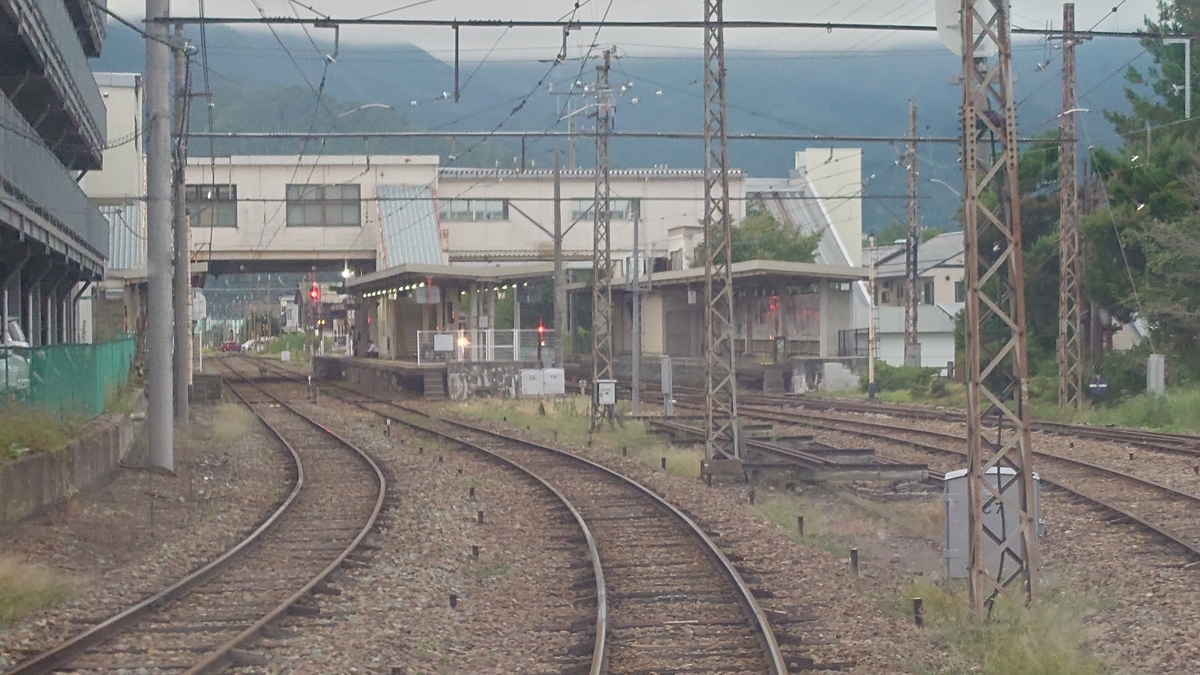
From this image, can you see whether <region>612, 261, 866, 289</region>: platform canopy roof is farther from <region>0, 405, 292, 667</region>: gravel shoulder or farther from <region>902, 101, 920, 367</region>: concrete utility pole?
<region>0, 405, 292, 667</region>: gravel shoulder

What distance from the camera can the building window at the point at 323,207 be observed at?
2104 inches

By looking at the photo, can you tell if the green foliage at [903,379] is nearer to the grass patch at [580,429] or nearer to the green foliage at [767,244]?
the grass patch at [580,429]

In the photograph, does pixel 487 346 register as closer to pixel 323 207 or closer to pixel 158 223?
pixel 323 207

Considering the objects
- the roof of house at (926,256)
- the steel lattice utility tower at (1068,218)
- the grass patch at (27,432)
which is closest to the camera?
the grass patch at (27,432)

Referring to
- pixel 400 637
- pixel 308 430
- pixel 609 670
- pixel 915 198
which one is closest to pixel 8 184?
pixel 400 637

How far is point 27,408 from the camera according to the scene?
14.9m

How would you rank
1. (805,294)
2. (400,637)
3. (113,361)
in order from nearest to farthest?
(400,637), (113,361), (805,294)

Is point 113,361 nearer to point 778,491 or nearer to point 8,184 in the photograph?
point 8,184

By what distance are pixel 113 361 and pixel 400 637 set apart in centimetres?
1767

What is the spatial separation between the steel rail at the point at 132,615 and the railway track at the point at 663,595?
3.17m

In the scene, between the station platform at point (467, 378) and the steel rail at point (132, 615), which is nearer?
the steel rail at point (132, 615)

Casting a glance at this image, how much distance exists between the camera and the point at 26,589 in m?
10.2

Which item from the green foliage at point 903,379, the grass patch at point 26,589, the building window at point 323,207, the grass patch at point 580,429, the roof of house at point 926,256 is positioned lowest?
the grass patch at point 26,589

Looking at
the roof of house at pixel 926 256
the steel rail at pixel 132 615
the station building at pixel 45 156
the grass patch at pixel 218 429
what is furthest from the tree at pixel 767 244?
the steel rail at pixel 132 615
